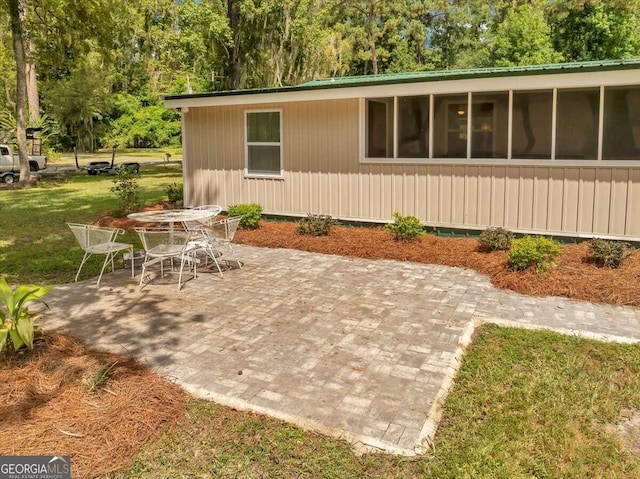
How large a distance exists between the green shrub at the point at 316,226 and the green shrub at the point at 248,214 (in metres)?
0.95

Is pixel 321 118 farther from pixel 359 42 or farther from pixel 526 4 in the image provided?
pixel 359 42

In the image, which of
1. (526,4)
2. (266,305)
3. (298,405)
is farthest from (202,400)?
(526,4)

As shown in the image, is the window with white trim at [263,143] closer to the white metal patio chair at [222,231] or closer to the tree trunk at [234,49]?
the white metal patio chair at [222,231]

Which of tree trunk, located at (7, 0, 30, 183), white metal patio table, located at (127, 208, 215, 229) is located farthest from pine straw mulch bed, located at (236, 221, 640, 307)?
tree trunk, located at (7, 0, 30, 183)

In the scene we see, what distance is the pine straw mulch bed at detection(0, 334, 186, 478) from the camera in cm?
301

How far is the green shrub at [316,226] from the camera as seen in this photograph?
30.1 feet

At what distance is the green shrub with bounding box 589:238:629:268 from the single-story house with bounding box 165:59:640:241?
1.12m

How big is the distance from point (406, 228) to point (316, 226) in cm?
164

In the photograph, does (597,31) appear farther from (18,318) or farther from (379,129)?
(18,318)

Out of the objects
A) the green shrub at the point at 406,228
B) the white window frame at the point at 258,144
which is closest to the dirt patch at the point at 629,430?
the green shrub at the point at 406,228

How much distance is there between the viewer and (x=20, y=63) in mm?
18391

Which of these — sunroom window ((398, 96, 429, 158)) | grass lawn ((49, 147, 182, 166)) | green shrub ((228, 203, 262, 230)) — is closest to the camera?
sunroom window ((398, 96, 429, 158))

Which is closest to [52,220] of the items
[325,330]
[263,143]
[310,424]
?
[263,143]

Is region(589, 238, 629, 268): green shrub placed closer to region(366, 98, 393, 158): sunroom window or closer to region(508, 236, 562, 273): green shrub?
region(508, 236, 562, 273): green shrub
